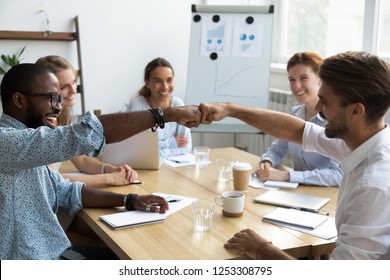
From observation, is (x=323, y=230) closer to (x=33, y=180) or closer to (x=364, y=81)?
(x=364, y=81)

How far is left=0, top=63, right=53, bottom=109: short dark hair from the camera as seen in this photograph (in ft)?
5.20

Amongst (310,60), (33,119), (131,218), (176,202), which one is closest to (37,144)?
(33,119)

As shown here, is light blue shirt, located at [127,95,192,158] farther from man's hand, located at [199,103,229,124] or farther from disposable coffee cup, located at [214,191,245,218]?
disposable coffee cup, located at [214,191,245,218]

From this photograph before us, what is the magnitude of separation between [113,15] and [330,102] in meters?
3.24

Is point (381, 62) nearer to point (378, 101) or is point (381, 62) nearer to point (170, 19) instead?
point (378, 101)

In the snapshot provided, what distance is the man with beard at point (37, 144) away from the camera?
1.40 metres

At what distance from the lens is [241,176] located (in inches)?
85.5

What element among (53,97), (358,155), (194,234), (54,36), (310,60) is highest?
(54,36)

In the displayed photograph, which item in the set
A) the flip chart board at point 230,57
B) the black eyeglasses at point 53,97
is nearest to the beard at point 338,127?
the black eyeglasses at point 53,97

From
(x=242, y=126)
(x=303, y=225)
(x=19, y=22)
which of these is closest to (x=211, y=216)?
(x=303, y=225)

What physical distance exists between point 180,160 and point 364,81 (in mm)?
1446

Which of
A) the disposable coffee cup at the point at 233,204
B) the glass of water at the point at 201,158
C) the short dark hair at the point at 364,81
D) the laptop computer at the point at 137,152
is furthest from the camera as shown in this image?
the glass of water at the point at 201,158

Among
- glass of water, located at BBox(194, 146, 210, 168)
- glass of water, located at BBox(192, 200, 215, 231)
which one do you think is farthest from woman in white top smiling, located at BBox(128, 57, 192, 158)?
glass of water, located at BBox(192, 200, 215, 231)

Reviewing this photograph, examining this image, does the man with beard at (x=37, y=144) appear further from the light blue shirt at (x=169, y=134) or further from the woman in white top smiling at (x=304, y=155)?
the light blue shirt at (x=169, y=134)
